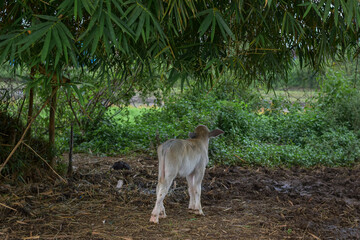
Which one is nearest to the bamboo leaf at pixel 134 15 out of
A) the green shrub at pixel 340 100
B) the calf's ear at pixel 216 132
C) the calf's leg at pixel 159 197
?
the calf's leg at pixel 159 197

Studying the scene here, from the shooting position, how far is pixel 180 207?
5387 millimetres

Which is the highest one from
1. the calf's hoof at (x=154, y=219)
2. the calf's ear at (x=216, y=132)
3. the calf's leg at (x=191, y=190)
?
the calf's ear at (x=216, y=132)

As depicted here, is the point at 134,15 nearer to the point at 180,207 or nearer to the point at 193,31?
the point at 193,31

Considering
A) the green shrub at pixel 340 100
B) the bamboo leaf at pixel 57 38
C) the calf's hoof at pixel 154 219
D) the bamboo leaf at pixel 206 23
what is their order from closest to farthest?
the bamboo leaf at pixel 57 38 → the bamboo leaf at pixel 206 23 → the calf's hoof at pixel 154 219 → the green shrub at pixel 340 100

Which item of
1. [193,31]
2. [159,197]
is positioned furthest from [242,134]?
[159,197]

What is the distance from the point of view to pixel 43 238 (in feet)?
13.4

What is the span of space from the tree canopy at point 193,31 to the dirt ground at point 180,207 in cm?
154

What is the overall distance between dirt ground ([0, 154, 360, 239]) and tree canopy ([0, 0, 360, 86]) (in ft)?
5.05

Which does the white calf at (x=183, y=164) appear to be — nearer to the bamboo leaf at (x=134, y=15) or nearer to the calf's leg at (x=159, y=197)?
the calf's leg at (x=159, y=197)

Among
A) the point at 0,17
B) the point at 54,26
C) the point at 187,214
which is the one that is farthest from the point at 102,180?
the point at 54,26

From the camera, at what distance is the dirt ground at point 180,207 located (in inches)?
173

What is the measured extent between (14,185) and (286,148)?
588 centimetres

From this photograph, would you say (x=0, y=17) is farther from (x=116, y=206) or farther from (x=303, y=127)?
(x=303, y=127)

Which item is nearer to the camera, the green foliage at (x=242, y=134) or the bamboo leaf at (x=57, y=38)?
the bamboo leaf at (x=57, y=38)
